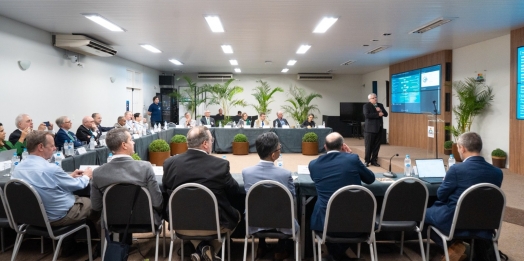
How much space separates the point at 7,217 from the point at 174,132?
7880mm

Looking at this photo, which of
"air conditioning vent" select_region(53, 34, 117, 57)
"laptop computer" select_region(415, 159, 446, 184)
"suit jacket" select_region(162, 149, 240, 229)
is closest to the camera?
"suit jacket" select_region(162, 149, 240, 229)

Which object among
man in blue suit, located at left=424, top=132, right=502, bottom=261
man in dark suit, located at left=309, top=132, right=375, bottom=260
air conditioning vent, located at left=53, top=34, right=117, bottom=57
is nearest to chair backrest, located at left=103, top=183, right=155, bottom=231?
man in dark suit, located at left=309, top=132, right=375, bottom=260

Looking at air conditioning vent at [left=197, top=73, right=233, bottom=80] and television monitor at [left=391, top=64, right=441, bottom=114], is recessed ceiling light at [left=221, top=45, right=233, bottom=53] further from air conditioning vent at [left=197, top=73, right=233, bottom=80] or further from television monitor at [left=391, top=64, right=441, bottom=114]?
air conditioning vent at [left=197, top=73, right=233, bottom=80]

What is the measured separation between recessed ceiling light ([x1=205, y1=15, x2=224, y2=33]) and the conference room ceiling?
12cm

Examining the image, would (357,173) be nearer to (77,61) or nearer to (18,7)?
(18,7)

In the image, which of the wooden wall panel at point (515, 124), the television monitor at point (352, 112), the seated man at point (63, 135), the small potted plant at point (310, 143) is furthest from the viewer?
the television monitor at point (352, 112)

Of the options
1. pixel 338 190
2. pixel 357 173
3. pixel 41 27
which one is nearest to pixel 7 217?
pixel 338 190

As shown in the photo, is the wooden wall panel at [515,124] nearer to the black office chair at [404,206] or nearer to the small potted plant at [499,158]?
the small potted plant at [499,158]

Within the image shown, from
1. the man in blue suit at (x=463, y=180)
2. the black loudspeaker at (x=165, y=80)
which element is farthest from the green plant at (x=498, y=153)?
the black loudspeaker at (x=165, y=80)

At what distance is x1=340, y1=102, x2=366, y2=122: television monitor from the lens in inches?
583

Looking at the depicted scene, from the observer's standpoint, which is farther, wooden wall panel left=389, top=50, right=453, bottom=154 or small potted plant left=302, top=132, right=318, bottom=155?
small potted plant left=302, top=132, right=318, bottom=155

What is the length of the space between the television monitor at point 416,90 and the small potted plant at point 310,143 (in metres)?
3.27

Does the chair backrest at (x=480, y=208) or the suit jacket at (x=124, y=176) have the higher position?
the suit jacket at (x=124, y=176)

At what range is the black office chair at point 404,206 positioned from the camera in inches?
110
